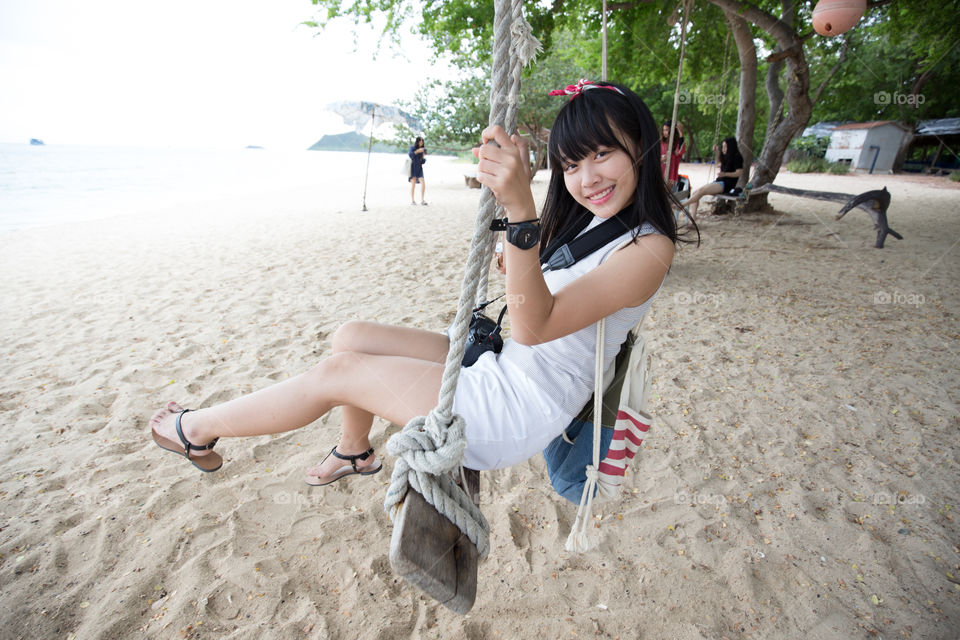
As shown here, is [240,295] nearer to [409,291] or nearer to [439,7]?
[409,291]

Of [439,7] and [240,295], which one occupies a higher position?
[439,7]

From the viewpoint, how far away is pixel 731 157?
7.22m

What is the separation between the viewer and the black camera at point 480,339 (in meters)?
1.40

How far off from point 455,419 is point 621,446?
1.59ft

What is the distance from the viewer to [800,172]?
20.0m

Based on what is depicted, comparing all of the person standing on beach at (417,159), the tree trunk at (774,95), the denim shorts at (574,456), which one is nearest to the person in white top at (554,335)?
the denim shorts at (574,456)

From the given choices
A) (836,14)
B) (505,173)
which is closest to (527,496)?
(505,173)

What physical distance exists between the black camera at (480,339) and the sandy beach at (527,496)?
811 mm

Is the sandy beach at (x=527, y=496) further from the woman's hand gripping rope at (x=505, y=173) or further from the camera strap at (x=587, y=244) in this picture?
the woman's hand gripping rope at (x=505, y=173)

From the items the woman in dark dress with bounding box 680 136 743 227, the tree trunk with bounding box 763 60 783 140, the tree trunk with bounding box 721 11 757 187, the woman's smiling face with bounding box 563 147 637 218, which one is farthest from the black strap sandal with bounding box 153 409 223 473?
the tree trunk with bounding box 763 60 783 140

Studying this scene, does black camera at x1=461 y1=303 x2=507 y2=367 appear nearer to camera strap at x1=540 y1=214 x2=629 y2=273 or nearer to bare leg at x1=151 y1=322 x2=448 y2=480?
bare leg at x1=151 y1=322 x2=448 y2=480

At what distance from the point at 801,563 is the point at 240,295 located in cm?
460

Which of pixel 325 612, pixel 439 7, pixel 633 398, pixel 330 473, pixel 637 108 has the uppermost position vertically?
pixel 439 7

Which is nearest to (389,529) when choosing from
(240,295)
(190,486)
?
(190,486)
